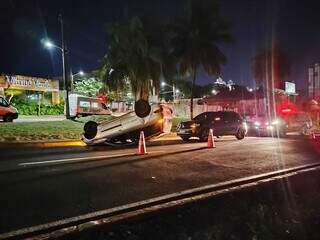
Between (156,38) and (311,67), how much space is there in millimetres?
80887

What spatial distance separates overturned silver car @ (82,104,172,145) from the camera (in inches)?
631

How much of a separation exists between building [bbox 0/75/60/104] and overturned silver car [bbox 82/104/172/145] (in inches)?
1112

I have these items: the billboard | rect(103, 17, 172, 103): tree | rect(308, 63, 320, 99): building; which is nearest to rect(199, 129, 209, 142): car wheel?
rect(103, 17, 172, 103): tree

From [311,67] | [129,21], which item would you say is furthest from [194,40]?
[311,67]

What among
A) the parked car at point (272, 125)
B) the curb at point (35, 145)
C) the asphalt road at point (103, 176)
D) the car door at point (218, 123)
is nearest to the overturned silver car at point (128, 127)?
the curb at point (35, 145)

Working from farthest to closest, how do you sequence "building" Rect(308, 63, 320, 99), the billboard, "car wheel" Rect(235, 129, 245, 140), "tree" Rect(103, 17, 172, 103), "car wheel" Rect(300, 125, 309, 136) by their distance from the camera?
1. "building" Rect(308, 63, 320, 99)
2. the billboard
3. "tree" Rect(103, 17, 172, 103)
4. "car wheel" Rect(300, 125, 309, 136)
5. "car wheel" Rect(235, 129, 245, 140)

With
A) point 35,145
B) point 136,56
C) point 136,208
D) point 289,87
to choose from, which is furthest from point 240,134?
point 289,87

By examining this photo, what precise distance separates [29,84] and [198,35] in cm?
2049

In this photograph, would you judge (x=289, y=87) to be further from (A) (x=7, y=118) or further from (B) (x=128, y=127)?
(B) (x=128, y=127)

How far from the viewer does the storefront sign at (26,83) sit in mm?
41906

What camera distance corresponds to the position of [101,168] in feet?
33.4

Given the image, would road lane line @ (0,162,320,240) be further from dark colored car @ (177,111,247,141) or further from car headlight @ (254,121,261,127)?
car headlight @ (254,121,261,127)

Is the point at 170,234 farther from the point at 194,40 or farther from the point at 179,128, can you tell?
the point at 194,40

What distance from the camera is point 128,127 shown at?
16047 millimetres
